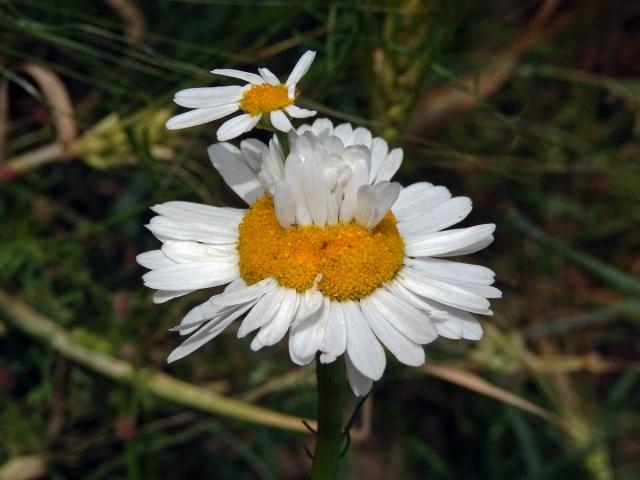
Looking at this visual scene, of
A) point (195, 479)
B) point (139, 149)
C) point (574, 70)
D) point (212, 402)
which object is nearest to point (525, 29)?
point (574, 70)

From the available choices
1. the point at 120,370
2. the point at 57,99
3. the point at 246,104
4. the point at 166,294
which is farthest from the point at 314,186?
the point at 57,99

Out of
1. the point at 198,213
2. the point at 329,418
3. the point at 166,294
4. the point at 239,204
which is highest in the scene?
the point at 239,204

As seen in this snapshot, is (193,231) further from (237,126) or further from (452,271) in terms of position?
(452,271)

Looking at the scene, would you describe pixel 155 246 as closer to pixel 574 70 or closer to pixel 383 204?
pixel 383 204

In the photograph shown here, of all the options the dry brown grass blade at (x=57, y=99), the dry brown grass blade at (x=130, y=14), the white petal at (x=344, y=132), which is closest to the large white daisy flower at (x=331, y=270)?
the white petal at (x=344, y=132)

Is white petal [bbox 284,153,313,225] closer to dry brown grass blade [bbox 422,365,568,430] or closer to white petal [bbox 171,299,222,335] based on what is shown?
white petal [bbox 171,299,222,335]

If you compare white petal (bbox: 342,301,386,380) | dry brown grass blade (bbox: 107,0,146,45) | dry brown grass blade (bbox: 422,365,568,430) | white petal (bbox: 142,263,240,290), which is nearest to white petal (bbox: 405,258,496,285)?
white petal (bbox: 342,301,386,380)
